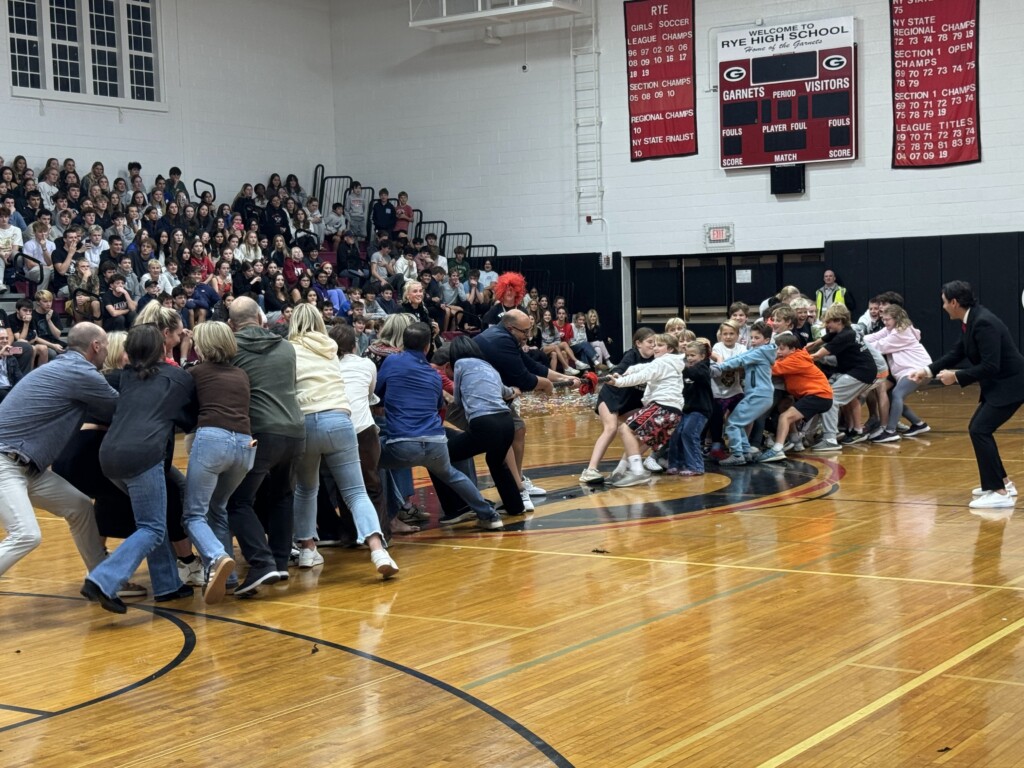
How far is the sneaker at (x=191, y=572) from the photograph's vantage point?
746cm

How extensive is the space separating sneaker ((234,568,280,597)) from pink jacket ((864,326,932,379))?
26.9ft

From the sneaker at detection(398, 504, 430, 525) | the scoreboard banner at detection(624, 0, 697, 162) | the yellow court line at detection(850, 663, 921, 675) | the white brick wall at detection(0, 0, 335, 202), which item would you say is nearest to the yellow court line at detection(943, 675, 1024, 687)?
the yellow court line at detection(850, 663, 921, 675)

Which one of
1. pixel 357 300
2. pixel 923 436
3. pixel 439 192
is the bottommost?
pixel 923 436

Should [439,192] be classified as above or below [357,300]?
above

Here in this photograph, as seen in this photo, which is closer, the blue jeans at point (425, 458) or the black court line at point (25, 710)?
the black court line at point (25, 710)


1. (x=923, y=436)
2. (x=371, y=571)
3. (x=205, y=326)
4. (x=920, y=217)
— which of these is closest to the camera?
(x=205, y=326)

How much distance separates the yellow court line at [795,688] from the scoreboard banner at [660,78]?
1859cm

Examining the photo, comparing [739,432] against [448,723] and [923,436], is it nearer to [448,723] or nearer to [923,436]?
[923,436]

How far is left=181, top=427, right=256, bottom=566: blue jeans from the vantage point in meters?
6.82

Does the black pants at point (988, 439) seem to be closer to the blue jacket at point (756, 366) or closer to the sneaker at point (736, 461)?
the blue jacket at point (756, 366)

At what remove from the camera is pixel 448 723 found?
486cm

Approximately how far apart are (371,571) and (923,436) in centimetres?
785

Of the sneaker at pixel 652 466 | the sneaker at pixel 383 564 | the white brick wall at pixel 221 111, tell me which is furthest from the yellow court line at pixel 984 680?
the white brick wall at pixel 221 111

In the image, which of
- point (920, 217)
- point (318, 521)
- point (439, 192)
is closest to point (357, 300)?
point (439, 192)
